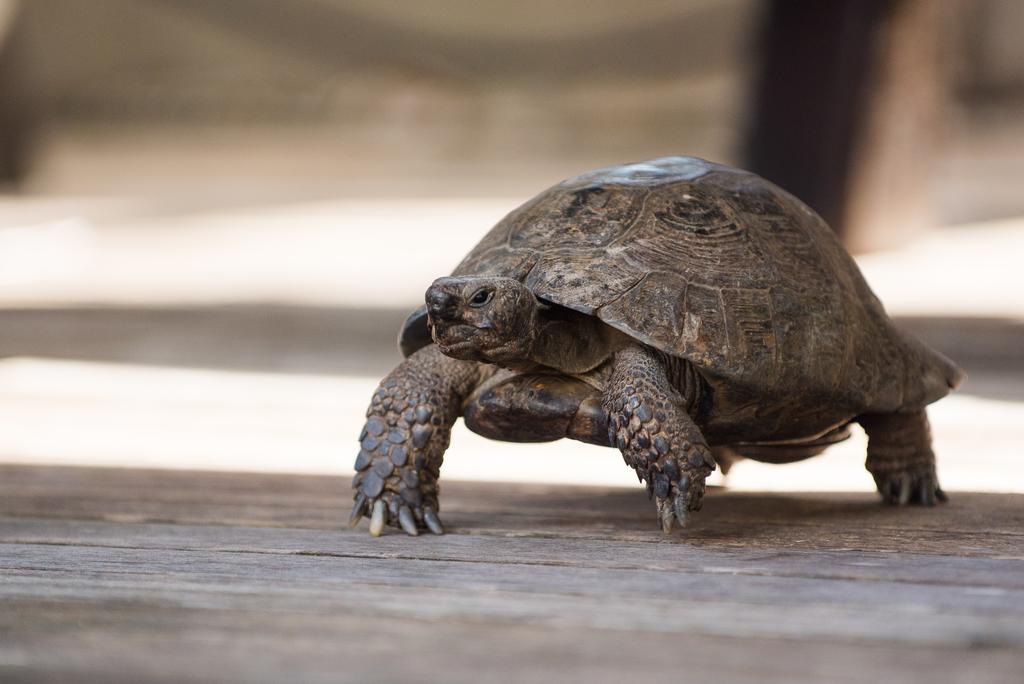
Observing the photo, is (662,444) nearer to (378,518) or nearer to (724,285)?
(724,285)

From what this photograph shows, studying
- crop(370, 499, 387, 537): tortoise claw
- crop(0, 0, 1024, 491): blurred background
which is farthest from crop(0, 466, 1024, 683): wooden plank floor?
crop(0, 0, 1024, 491): blurred background

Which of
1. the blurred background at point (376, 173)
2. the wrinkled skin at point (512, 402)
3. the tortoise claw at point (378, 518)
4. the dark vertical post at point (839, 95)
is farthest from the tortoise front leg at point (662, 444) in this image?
the dark vertical post at point (839, 95)

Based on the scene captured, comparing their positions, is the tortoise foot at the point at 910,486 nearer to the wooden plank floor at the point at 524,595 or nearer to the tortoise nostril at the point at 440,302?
the wooden plank floor at the point at 524,595

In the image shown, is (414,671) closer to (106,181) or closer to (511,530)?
(511,530)

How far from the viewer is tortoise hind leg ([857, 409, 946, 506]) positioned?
3.53 metres

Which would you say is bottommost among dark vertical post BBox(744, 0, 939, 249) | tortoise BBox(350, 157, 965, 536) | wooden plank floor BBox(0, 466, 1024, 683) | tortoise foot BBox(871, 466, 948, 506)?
wooden plank floor BBox(0, 466, 1024, 683)

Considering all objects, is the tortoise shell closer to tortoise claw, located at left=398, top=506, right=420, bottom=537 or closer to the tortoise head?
the tortoise head

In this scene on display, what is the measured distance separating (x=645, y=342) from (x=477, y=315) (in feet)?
1.32

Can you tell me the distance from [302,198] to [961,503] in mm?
11050

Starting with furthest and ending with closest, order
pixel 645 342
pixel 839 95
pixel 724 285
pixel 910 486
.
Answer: pixel 839 95
pixel 910 486
pixel 724 285
pixel 645 342

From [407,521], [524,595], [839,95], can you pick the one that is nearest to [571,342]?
[407,521]

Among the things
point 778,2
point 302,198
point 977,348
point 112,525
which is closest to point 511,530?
point 112,525

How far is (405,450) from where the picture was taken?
3.13 meters

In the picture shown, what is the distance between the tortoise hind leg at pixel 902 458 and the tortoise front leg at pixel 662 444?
3.03 feet
